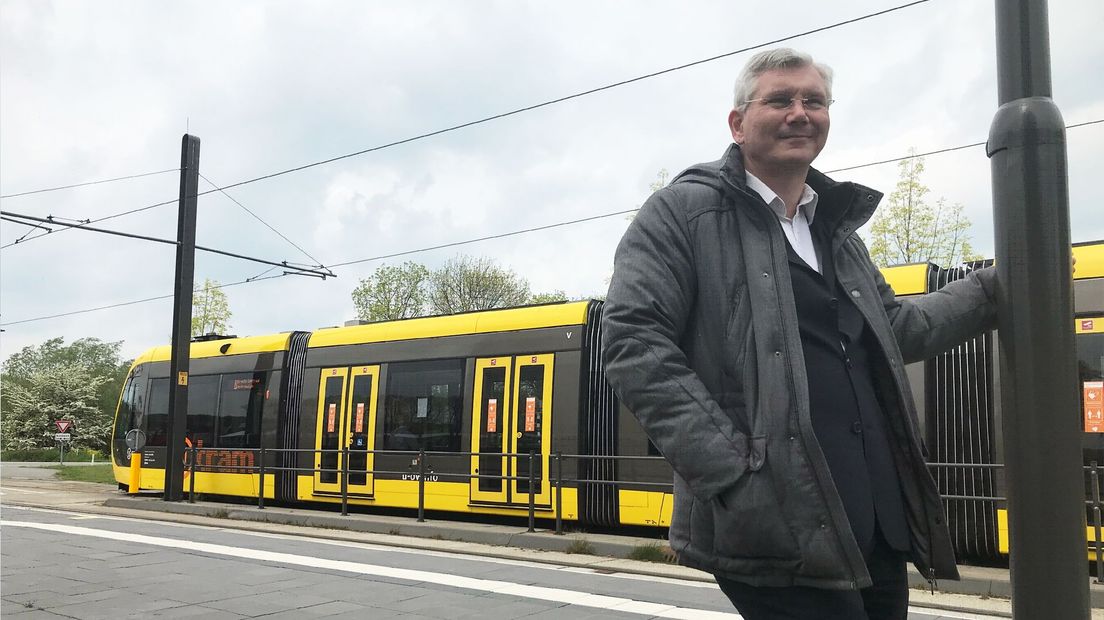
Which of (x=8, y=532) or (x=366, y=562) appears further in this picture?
(x=8, y=532)

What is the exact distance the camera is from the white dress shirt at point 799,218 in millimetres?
2076

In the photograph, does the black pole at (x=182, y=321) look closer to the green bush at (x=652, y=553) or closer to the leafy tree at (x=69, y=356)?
the green bush at (x=652, y=553)

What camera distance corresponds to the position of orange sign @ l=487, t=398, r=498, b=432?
493 inches

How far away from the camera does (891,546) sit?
187cm

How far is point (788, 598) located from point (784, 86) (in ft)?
3.56

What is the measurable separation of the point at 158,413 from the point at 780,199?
1846 centimetres

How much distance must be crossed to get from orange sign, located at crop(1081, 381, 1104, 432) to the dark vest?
23.4ft

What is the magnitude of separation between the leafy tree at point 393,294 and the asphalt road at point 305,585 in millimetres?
39084

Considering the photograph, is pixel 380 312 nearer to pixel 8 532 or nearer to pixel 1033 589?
pixel 8 532

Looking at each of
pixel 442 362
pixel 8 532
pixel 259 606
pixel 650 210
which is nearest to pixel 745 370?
pixel 650 210

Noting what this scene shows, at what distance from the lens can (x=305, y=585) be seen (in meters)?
7.60

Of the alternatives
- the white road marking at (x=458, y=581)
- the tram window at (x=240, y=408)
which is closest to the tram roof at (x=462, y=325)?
the tram window at (x=240, y=408)

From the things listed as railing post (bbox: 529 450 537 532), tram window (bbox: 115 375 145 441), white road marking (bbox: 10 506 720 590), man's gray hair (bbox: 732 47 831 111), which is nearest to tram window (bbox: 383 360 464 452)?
railing post (bbox: 529 450 537 532)

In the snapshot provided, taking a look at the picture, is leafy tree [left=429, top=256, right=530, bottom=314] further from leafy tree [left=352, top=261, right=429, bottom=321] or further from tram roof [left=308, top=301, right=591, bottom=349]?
tram roof [left=308, top=301, right=591, bottom=349]
